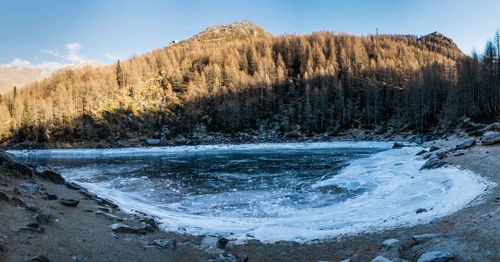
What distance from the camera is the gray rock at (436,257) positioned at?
9977 mm

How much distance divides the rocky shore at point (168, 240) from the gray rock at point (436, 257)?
0.08ft

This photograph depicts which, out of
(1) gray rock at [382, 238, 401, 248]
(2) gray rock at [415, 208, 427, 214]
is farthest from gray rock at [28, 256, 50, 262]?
(2) gray rock at [415, 208, 427, 214]

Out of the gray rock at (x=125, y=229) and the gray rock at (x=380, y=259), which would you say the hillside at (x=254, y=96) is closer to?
the gray rock at (x=380, y=259)

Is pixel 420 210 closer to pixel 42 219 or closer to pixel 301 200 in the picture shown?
pixel 301 200

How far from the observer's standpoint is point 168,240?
1301 cm

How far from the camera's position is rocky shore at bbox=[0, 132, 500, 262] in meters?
10.2

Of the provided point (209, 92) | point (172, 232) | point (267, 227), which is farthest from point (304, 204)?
point (209, 92)

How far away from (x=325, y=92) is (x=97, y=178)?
102 meters

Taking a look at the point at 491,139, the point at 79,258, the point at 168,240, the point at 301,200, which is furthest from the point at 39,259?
the point at 491,139

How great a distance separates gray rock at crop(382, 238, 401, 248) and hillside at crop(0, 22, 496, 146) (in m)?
76.3

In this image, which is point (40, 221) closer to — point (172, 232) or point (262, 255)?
point (172, 232)

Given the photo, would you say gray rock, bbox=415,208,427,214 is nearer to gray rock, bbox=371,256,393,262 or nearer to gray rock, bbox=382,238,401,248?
→ gray rock, bbox=382,238,401,248

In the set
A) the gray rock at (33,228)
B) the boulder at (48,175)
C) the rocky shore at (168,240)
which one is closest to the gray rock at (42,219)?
the rocky shore at (168,240)

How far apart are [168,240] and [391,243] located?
7311 millimetres
